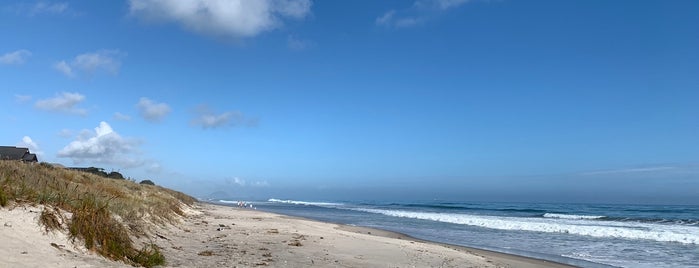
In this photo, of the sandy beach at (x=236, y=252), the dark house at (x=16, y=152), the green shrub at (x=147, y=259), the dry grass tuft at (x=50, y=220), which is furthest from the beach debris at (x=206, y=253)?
the dark house at (x=16, y=152)

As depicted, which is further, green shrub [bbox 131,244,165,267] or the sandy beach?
green shrub [bbox 131,244,165,267]

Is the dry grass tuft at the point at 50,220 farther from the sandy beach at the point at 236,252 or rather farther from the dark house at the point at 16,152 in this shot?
the dark house at the point at 16,152

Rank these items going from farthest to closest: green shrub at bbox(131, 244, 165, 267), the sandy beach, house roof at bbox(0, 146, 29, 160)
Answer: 1. house roof at bbox(0, 146, 29, 160)
2. green shrub at bbox(131, 244, 165, 267)
3. the sandy beach

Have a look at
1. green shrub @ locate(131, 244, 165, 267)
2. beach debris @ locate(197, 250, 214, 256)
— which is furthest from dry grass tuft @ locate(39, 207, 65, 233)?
beach debris @ locate(197, 250, 214, 256)

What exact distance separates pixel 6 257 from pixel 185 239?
21.1 feet

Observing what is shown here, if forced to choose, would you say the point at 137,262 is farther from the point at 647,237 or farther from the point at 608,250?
the point at 647,237

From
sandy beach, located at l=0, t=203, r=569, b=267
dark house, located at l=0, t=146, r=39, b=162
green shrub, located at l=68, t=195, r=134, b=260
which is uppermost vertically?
dark house, located at l=0, t=146, r=39, b=162

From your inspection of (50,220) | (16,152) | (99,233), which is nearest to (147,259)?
(99,233)

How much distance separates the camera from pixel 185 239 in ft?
41.5

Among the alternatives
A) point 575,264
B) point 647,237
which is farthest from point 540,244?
point 647,237

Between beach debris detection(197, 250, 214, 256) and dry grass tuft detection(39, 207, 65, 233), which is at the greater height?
dry grass tuft detection(39, 207, 65, 233)

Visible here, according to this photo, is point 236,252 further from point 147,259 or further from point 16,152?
point 16,152

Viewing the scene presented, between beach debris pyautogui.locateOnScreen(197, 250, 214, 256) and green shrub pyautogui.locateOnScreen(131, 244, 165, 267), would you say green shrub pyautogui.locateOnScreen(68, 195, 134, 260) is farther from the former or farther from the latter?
beach debris pyautogui.locateOnScreen(197, 250, 214, 256)

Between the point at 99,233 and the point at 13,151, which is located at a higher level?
the point at 13,151
